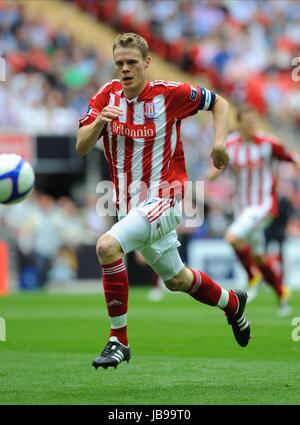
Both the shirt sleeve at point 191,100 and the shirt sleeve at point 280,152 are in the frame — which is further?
the shirt sleeve at point 280,152

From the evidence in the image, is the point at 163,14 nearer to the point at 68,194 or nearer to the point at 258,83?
the point at 258,83

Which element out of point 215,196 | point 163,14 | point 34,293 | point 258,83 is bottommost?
point 34,293

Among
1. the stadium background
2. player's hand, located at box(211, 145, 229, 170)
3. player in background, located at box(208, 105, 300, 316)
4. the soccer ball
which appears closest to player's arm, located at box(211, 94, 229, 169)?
player's hand, located at box(211, 145, 229, 170)

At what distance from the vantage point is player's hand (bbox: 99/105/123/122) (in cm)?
716

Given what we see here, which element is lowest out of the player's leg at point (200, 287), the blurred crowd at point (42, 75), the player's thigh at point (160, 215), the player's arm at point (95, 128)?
the player's leg at point (200, 287)

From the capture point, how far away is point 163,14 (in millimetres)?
27141

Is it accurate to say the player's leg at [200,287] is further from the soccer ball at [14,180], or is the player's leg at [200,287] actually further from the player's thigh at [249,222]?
the player's thigh at [249,222]

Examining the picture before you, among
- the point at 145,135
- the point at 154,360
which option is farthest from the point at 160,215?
the point at 154,360

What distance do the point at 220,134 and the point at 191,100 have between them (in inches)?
18.2

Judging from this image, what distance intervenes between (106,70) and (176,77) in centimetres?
330

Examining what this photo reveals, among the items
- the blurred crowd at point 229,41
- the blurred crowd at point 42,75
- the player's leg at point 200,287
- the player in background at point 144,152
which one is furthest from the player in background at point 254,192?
the blurred crowd at point 229,41

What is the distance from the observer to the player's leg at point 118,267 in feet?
23.9

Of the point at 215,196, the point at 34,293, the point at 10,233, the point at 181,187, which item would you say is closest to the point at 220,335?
the point at 181,187

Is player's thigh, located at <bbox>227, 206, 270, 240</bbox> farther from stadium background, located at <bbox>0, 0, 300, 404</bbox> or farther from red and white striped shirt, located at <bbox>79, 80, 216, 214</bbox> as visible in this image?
red and white striped shirt, located at <bbox>79, 80, 216, 214</bbox>
